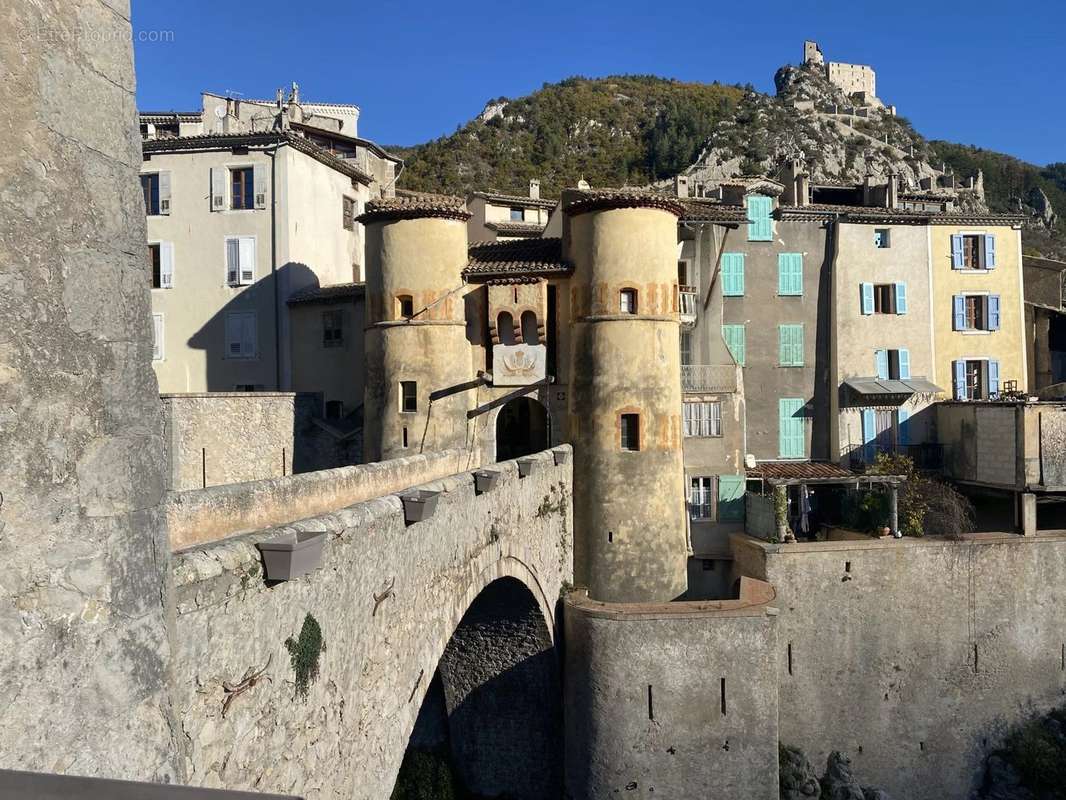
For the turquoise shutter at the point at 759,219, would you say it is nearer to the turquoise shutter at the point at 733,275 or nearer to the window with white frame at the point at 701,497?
the turquoise shutter at the point at 733,275

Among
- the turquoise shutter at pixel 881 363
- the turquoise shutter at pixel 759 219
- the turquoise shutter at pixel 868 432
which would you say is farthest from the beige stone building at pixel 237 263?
the turquoise shutter at pixel 881 363

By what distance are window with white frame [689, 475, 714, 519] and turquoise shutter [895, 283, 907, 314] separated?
31.2 ft

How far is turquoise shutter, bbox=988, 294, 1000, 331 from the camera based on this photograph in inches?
1086

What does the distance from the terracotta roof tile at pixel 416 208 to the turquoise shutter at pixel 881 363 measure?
1516 cm

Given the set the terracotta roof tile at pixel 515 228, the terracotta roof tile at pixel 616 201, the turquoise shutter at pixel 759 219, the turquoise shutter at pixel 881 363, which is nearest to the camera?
the terracotta roof tile at pixel 616 201

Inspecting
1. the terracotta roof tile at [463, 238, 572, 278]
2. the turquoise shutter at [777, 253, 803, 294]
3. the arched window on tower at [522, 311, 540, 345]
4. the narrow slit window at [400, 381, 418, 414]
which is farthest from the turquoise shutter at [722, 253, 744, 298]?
the narrow slit window at [400, 381, 418, 414]

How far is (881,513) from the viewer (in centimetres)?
2311

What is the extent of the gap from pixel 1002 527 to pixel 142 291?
28.0 meters

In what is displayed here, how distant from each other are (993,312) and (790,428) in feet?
28.3

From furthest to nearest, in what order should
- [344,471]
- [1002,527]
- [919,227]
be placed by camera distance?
[919,227] < [1002,527] < [344,471]

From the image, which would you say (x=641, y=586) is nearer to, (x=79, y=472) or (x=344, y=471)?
(x=344, y=471)

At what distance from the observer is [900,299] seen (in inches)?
1072

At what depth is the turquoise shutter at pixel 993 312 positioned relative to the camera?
2759cm

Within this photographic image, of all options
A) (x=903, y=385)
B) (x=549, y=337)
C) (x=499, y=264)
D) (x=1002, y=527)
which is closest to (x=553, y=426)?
(x=549, y=337)
